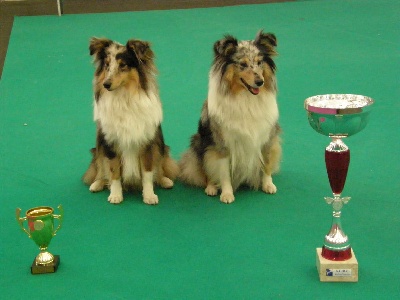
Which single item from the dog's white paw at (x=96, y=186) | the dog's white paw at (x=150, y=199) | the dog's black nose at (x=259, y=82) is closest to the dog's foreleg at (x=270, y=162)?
the dog's black nose at (x=259, y=82)

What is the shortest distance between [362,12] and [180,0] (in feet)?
11.2

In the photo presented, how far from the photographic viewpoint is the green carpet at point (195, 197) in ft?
13.7

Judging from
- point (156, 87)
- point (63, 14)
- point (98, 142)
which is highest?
point (156, 87)

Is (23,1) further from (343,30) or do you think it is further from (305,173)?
(305,173)

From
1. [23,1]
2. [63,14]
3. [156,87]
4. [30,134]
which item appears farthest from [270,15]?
[156,87]

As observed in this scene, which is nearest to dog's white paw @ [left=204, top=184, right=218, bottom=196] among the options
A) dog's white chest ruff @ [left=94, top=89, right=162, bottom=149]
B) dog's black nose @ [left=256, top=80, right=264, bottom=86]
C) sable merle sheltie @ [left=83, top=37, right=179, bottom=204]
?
sable merle sheltie @ [left=83, top=37, right=179, bottom=204]

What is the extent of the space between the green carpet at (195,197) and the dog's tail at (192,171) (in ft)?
0.28

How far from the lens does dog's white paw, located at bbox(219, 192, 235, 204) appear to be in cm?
532

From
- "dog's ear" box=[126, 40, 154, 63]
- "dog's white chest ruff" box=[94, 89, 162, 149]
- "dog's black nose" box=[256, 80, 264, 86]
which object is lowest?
"dog's white chest ruff" box=[94, 89, 162, 149]

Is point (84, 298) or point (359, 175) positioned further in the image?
point (359, 175)

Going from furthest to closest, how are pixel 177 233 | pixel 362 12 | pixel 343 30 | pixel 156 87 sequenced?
pixel 362 12, pixel 343 30, pixel 156 87, pixel 177 233

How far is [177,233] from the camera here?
15.9ft

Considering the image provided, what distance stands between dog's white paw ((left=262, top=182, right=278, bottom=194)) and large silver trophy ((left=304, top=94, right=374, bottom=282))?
1333 millimetres

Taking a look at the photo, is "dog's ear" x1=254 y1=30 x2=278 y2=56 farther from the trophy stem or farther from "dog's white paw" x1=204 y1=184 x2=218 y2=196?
the trophy stem
